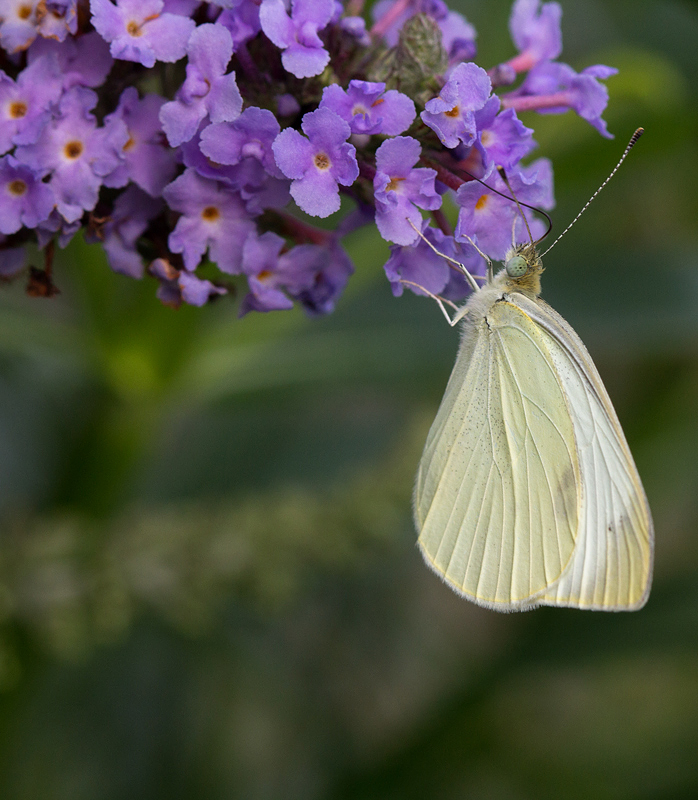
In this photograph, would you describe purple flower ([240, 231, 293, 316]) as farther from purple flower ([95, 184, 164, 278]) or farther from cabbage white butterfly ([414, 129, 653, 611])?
cabbage white butterfly ([414, 129, 653, 611])

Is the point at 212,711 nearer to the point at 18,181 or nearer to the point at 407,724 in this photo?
the point at 407,724

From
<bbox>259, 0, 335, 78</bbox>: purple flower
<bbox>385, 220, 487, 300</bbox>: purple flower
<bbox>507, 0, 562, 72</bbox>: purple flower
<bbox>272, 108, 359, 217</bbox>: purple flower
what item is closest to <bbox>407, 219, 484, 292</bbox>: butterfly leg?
<bbox>385, 220, 487, 300</bbox>: purple flower

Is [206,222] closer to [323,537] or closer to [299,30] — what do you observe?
[299,30]

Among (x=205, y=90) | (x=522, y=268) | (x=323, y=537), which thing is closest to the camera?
(x=205, y=90)

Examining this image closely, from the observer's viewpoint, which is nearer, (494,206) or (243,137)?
(243,137)

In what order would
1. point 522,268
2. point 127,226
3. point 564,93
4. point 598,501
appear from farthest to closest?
point 598,501 < point 522,268 < point 564,93 < point 127,226

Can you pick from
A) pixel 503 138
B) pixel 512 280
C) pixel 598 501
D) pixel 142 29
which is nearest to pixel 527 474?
pixel 598 501
